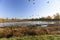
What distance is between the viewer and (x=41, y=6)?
2.31m

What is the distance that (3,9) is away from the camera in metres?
2.21

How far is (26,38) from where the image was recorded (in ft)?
7.33

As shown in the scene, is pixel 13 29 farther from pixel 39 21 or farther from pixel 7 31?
pixel 39 21

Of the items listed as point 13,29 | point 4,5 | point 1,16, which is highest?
point 4,5

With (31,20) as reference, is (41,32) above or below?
below

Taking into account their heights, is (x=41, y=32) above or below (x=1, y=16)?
below

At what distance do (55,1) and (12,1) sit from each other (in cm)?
64

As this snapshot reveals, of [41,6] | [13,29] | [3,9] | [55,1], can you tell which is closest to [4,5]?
[3,9]

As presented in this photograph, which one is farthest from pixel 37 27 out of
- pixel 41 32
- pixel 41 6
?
pixel 41 6

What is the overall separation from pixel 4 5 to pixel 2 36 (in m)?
0.44

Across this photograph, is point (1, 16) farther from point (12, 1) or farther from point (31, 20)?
point (31, 20)

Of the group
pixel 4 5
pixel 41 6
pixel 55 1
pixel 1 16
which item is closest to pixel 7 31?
pixel 1 16

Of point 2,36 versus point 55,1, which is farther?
point 55,1

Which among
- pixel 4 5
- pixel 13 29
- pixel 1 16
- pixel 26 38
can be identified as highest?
pixel 4 5
